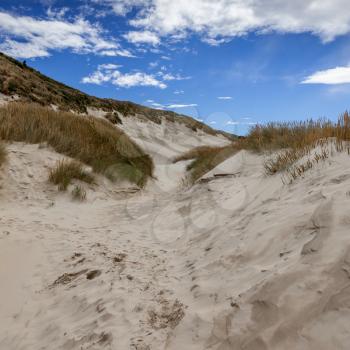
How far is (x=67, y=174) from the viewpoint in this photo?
25.5ft

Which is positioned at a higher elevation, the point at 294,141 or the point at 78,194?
the point at 294,141

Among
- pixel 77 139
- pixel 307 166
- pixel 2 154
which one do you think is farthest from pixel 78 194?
pixel 307 166

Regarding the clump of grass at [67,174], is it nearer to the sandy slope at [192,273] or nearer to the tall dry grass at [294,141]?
the sandy slope at [192,273]

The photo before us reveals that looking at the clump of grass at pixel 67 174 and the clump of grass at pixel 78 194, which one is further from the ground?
the clump of grass at pixel 67 174

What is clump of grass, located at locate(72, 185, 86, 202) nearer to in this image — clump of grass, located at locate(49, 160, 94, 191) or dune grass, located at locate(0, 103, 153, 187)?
clump of grass, located at locate(49, 160, 94, 191)

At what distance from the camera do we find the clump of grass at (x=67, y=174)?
7614 mm

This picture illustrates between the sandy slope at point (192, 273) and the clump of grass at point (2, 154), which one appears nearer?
the sandy slope at point (192, 273)

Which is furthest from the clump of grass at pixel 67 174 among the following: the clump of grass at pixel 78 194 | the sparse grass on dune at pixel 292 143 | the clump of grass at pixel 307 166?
the clump of grass at pixel 307 166

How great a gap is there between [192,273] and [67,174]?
16.4ft

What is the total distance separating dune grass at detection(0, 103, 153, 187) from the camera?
8758 mm

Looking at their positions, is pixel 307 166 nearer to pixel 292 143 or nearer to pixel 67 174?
pixel 292 143

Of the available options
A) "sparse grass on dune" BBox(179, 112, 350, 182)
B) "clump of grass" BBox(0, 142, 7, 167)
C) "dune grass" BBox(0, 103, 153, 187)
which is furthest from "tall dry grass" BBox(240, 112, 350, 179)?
"clump of grass" BBox(0, 142, 7, 167)

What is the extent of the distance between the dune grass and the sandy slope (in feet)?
8.53

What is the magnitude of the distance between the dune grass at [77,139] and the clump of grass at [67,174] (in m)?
0.62
